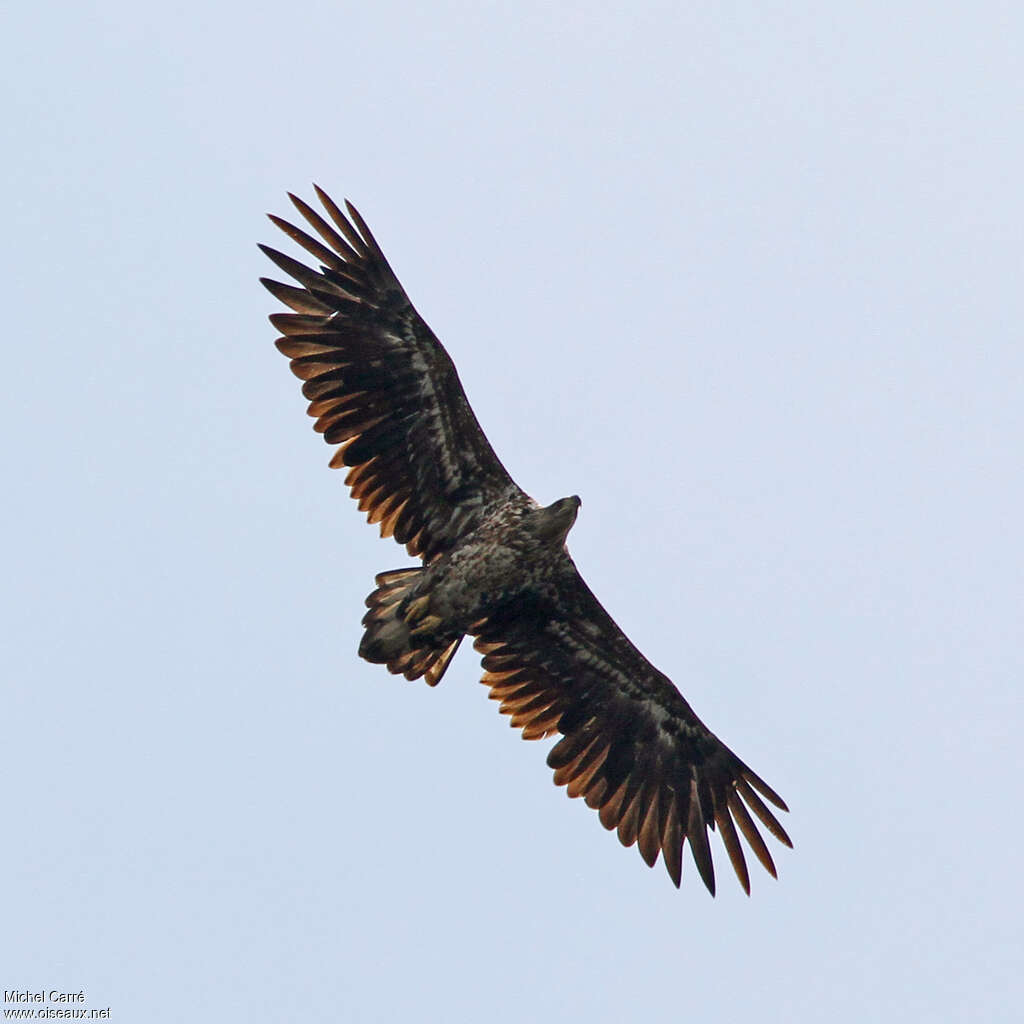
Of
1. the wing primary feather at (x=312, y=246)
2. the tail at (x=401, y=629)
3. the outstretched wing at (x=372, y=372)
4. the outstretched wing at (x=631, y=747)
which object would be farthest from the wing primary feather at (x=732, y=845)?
the wing primary feather at (x=312, y=246)

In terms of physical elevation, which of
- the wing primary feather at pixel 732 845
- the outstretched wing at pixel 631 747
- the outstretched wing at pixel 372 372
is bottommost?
the wing primary feather at pixel 732 845

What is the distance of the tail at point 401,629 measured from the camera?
15.7 metres

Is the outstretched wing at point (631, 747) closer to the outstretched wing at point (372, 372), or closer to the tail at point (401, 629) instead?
the tail at point (401, 629)

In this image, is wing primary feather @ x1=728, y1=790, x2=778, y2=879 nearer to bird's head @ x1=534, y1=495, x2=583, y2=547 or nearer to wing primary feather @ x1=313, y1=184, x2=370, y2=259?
bird's head @ x1=534, y1=495, x2=583, y2=547

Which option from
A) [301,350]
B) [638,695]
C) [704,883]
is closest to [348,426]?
[301,350]

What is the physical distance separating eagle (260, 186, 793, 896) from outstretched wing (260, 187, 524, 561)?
0.04 feet

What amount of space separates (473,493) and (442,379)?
1.04 meters

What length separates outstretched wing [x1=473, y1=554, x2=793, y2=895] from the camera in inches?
657

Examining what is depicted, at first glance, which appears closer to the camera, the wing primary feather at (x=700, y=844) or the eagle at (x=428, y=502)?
the eagle at (x=428, y=502)

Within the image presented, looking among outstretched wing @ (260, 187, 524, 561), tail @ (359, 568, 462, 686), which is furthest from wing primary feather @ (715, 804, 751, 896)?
outstretched wing @ (260, 187, 524, 561)

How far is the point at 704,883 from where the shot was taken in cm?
1672

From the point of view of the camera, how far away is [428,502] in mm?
16094

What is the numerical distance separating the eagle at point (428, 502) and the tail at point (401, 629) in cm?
1

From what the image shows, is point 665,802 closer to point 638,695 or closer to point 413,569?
point 638,695
